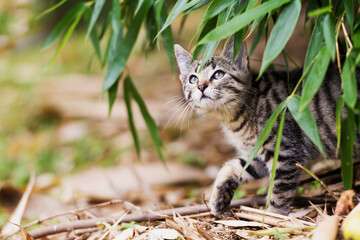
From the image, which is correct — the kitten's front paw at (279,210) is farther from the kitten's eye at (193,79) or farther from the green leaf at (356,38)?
the green leaf at (356,38)

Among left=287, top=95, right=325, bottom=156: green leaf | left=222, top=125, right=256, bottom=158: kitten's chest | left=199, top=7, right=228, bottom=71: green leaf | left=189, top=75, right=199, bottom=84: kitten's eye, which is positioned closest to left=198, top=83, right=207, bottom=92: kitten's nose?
left=189, top=75, right=199, bottom=84: kitten's eye

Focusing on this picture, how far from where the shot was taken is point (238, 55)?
109 inches

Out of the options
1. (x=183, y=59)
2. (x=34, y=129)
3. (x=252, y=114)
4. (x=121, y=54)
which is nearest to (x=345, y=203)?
(x=252, y=114)

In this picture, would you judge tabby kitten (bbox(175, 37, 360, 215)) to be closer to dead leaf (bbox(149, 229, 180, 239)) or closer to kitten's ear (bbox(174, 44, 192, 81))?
kitten's ear (bbox(174, 44, 192, 81))

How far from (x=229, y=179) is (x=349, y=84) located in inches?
44.5

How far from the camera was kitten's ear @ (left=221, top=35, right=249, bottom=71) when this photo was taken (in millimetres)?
2744

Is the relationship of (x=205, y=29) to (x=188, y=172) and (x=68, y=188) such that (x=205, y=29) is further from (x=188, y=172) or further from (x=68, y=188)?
(x=68, y=188)

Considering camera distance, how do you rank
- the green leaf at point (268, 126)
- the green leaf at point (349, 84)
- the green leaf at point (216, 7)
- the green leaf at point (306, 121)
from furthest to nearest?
the green leaf at point (216, 7)
the green leaf at point (268, 126)
the green leaf at point (306, 121)
the green leaf at point (349, 84)

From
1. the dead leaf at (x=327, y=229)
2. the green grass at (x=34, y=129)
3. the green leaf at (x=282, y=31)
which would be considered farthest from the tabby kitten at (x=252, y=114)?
the green grass at (x=34, y=129)

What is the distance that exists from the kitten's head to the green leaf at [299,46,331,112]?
0.92 m

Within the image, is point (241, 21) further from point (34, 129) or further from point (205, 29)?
point (34, 129)

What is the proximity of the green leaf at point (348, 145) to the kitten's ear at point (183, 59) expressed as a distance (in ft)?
4.16

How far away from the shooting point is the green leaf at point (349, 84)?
5.55 feet

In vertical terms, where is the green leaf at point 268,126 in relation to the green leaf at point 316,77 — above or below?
below
